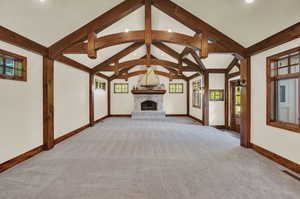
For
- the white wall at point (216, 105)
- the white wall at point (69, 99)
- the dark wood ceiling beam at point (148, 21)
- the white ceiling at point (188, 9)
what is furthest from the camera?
the white wall at point (216, 105)

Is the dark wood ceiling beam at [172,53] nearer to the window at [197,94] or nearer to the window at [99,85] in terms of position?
the window at [197,94]

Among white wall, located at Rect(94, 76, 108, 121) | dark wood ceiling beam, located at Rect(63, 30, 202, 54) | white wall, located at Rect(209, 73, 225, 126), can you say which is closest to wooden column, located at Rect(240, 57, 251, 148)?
dark wood ceiling beam, located at Rect(63, 30, 202, 54)

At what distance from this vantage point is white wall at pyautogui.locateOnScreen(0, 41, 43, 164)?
293 cm

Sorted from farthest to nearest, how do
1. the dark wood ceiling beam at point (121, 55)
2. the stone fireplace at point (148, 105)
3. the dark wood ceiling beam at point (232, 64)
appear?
the stone fireplace at point (148, 105), the dark wood ceiling beam at point (121, 55), the dark wood ceiling beam at point (232, 64)

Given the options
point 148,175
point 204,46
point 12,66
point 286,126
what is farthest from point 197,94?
point 12,66

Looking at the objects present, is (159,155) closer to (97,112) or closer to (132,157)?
(132,157)

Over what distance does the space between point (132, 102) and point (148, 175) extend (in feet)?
27.1

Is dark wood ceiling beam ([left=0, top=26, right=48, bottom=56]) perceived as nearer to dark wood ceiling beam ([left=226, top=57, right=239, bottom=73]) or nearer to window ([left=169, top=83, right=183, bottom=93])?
dark wood ceiling beam ([left=226, top=57, right=239, bottom=73])

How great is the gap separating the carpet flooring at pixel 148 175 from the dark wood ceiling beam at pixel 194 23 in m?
2.58

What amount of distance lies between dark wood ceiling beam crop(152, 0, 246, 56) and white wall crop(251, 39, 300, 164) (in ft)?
1.94

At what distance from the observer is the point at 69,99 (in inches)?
211

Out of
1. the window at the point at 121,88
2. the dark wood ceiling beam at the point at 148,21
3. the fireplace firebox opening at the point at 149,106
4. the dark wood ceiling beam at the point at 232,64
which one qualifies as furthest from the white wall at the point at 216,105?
the window at the point at 121,88

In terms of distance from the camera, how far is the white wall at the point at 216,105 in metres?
7.38

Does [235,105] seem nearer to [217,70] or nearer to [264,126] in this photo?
[217,70]
